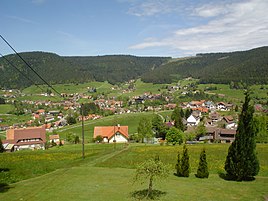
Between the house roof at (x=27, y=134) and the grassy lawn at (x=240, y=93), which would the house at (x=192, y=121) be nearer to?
the grassy lawn at (x=240, y=93)

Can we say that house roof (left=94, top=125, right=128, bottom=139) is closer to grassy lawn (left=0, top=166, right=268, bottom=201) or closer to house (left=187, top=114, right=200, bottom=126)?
house (left=187, top=114, right=200, bottom=126)

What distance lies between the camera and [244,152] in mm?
25594

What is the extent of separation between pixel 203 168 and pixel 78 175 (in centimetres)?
1356

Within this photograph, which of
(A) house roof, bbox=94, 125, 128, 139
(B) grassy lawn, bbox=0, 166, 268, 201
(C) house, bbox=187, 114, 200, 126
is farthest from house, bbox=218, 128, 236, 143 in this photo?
(B) grassy lawn, bbox=0, 166, 268, 201

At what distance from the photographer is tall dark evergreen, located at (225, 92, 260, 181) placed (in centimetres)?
2555

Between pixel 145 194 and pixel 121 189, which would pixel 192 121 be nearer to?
pixel 121 189

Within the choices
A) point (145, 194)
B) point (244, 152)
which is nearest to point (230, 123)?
point (244, 152)

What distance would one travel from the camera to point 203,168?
27609 mm

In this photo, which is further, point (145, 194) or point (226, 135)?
point (226, 135)

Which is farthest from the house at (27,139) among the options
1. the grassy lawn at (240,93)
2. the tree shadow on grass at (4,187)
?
the grassy lawn at (240,93)

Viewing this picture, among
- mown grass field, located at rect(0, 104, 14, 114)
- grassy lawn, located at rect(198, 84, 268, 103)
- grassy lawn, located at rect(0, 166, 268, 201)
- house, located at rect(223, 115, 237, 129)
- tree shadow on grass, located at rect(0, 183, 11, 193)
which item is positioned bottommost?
tree shadow on grass, located at rect(0, 183, 11, 193)

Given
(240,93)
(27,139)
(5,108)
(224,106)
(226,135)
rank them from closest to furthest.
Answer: (226,135)
(27,139)
(224,106)
(240,93)
(5,108)

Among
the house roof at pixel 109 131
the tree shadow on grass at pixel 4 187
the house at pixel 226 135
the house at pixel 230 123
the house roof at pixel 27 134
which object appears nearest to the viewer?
the tree shadow on grass at pixel 4 187

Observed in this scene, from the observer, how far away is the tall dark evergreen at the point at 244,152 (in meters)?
25.5
